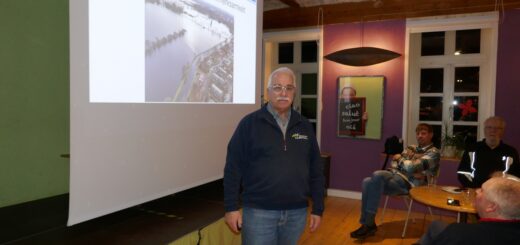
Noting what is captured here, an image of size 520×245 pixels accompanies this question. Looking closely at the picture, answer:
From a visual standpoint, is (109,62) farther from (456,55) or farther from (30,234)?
(456,55)

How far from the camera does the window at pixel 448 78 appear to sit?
15.5 ft

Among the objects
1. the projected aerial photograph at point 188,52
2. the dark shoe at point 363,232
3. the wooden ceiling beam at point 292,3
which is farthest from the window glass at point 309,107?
the projected aerial photograph at point 188,52

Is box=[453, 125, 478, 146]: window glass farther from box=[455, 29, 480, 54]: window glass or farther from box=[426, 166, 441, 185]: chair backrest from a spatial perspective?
box=[426, 166, 441, 185]: chair backrest

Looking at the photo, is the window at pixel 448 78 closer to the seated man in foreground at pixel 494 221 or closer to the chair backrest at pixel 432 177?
the chair backrest at pixel 432 177

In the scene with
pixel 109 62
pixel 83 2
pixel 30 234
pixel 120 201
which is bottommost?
pixel 30 234

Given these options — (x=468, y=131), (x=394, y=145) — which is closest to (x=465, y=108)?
(x=468, y=131)

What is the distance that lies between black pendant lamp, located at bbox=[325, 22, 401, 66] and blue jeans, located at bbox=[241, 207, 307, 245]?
3.05 m

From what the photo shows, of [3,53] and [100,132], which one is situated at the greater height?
[3,53]

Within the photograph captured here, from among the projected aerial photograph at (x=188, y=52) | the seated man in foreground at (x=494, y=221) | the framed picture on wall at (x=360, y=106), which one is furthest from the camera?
the framed picture on wall at (x=360, y=106)

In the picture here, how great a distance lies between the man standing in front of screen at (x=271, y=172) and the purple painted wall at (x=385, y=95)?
10.7 feet

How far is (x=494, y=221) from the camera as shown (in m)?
1.42

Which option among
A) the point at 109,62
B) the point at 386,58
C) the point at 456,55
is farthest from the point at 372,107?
the point at 109,62

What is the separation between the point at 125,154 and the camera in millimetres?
1942

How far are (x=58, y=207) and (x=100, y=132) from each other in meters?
0.95
